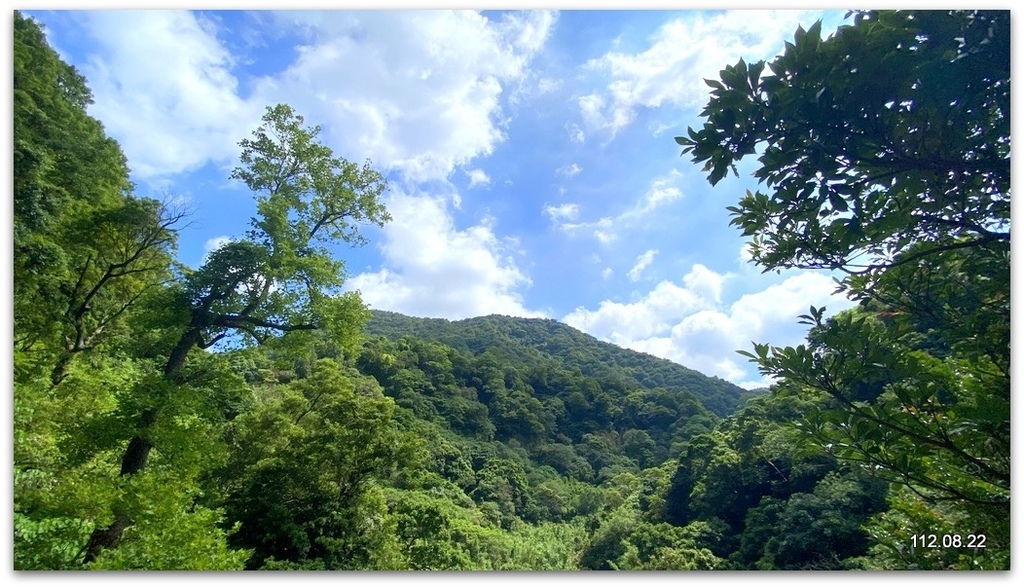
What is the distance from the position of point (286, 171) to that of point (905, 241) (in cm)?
620

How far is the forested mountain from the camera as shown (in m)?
38.8

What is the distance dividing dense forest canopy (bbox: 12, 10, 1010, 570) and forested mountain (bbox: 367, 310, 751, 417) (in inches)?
1006

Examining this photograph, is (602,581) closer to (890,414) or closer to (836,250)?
(890,414)

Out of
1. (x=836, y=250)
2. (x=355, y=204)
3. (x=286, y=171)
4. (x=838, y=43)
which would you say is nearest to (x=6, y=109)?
(x=286, y=171)

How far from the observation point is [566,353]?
43125mm

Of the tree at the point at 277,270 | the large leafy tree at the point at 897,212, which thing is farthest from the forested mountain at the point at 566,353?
the large leafy tree at the point at 897,212

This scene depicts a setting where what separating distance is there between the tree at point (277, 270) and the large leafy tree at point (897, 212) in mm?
4605

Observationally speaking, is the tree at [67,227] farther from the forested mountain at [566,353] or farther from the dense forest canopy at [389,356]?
the forested mountain at [566,353]

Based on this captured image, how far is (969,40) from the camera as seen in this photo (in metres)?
1.75

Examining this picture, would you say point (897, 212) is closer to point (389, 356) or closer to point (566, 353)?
point (389, 356)

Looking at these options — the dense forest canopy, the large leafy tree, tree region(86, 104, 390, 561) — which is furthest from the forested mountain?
the large leafy tree

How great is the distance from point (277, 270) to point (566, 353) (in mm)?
39121

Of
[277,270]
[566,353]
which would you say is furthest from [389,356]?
[566,353]

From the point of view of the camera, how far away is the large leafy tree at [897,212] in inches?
70.2
